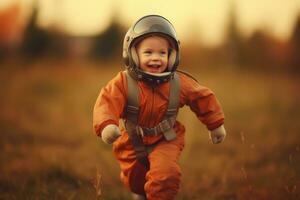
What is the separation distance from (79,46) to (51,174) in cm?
4016

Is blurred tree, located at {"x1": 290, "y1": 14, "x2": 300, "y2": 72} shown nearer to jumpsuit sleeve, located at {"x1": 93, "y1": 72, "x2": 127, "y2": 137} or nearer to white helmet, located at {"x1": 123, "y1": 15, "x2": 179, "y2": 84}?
white helmet, located at {"x1": 123, "y1": 15, "x2": 179, "y2": 84}

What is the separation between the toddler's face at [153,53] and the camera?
420cm

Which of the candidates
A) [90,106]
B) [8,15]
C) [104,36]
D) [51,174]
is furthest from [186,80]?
[104,36]

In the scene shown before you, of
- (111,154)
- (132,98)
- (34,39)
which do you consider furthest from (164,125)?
(34,39)

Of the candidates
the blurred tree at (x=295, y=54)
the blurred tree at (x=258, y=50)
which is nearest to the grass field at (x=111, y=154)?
the blurred tree at (x=295, y=54)

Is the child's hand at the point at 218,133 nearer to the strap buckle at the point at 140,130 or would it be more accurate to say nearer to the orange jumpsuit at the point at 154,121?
the orange jumpsuit at the point at 154,121

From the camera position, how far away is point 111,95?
410 cm

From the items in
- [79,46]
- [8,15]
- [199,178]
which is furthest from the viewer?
[79,46]

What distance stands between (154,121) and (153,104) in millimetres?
172

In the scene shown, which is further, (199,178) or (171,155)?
(199,178)

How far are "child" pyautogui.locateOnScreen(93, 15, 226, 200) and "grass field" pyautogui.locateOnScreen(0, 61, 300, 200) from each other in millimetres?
451

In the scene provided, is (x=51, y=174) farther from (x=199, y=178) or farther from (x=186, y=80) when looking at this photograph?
(x=186, y=80)

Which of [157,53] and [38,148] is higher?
[157,53]

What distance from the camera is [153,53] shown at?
4211mm
